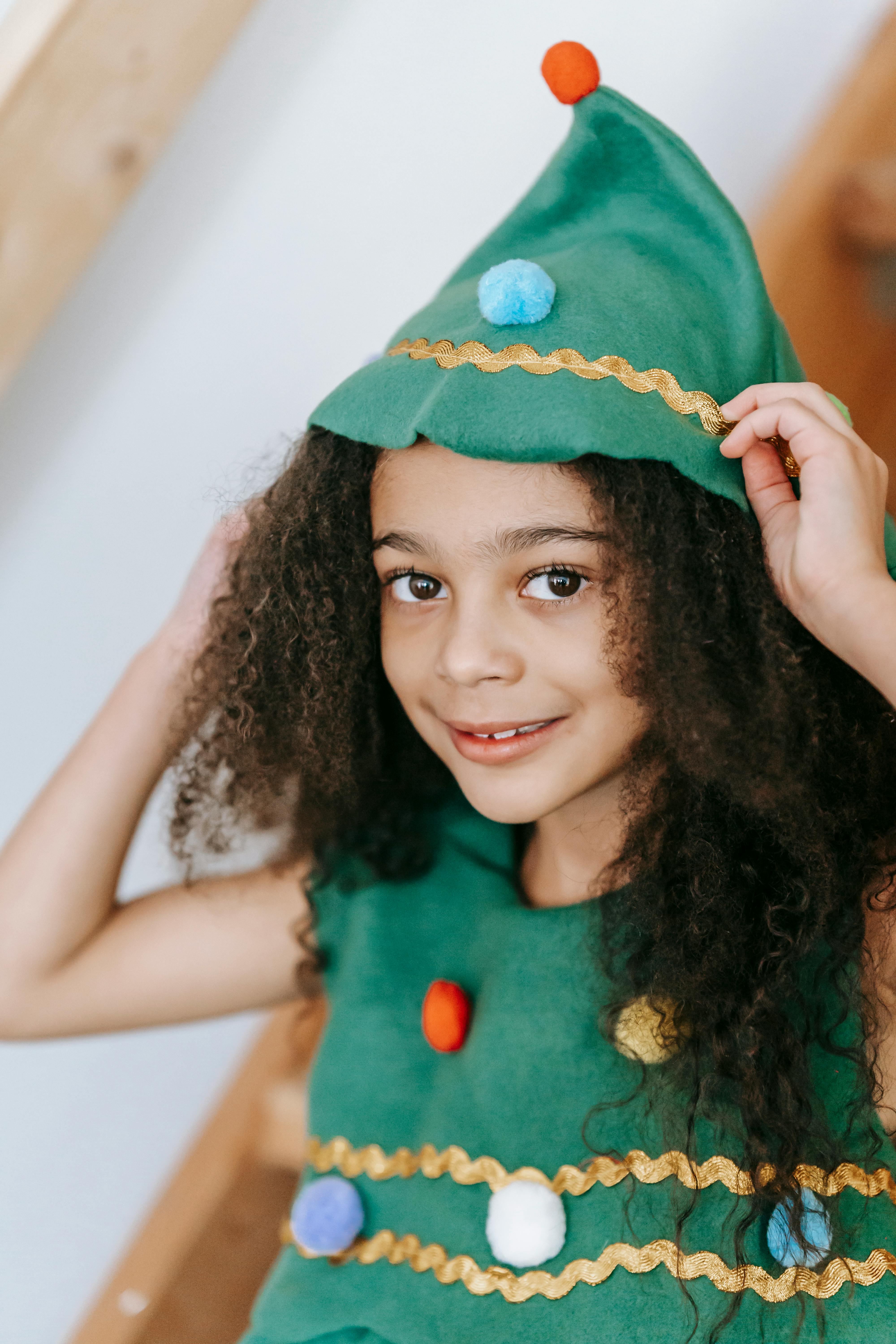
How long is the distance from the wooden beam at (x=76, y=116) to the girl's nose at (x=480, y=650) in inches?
21.0

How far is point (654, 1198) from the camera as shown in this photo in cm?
82

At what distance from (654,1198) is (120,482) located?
33.3 inches

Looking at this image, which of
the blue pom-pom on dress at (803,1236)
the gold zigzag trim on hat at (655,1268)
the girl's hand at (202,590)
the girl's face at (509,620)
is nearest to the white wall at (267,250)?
the girl's hand at (202,590)

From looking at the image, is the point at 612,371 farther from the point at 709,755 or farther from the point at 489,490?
the point at 709,755

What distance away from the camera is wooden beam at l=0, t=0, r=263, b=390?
96 cm

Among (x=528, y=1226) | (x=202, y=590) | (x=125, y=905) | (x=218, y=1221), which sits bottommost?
(x=218, y=1221)

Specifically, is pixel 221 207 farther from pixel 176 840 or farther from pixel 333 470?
pixel 176 840

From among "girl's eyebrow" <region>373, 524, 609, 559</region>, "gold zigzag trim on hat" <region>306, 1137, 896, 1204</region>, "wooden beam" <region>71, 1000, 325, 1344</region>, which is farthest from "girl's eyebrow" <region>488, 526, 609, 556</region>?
"wooden beam" <region>71, 1000, 325, 1344</region>

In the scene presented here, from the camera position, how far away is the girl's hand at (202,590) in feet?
3.27

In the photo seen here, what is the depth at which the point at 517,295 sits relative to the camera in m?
0.75

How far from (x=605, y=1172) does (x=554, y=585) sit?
1.33 ft

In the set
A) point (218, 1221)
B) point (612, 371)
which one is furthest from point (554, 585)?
point (218, 1221)

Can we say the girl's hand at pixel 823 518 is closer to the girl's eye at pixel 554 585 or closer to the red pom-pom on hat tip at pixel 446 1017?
the girl's eye at pixel 554 585

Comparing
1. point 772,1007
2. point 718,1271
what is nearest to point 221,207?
point 772,1007
